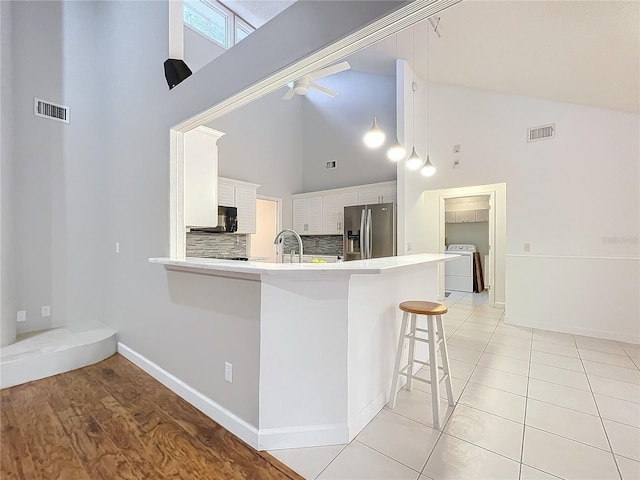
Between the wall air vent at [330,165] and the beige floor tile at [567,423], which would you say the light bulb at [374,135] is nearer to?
the beige floor tile at [567,423]

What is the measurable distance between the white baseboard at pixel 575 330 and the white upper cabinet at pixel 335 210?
3.17 meters

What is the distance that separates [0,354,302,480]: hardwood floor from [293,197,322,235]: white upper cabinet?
4223 mm

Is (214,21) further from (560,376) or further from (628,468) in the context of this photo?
(628,468)

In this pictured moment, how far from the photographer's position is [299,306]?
1.74 meters

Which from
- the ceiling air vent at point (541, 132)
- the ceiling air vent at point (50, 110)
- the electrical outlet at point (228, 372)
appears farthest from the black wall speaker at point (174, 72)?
the ceiling air vent at point (541, 132)

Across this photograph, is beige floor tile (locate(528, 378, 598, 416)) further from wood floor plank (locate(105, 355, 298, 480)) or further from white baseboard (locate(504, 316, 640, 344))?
wood floor plank (locate(105, 355, 298, 480))

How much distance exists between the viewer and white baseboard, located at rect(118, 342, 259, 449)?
1782 millimetres

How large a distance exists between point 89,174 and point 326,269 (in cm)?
374

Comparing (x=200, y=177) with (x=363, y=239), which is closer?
(x=200, y=177)

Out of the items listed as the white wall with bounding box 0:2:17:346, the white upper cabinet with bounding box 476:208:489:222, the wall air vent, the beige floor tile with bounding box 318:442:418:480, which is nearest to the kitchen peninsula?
the beige floor tile with bounding box 318:442:418:480

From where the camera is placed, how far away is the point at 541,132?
4.01 m

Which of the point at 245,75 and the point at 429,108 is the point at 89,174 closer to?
the point at 245,75

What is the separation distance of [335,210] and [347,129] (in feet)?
5.84

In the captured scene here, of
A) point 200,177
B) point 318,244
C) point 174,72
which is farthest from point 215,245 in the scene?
point 174,72
